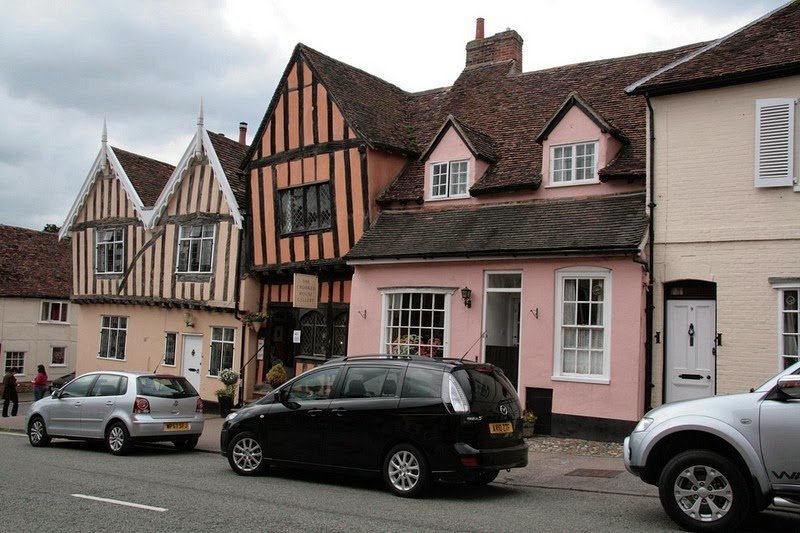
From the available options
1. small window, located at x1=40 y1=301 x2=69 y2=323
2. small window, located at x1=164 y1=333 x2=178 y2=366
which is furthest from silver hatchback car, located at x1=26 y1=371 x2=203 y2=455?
small window, located at x1=40 y1=301 x2=69 y2=323

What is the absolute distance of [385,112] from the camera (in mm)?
21094

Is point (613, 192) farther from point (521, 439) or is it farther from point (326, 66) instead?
point (326, 66)

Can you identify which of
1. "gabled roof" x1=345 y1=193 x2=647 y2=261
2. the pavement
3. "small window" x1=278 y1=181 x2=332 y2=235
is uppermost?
"small window" x1=278 y1=181 x2=332 y2=235

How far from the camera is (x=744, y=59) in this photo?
44.5 ft

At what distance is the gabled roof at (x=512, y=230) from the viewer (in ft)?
47.2

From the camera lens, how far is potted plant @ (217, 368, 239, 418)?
20591 millimetres

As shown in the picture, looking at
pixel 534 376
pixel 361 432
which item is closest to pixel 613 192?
pixel 534 376

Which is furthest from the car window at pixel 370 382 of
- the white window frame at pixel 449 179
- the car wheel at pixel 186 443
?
the white window frame at pixel 449 179

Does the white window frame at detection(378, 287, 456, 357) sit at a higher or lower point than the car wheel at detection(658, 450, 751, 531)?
higher

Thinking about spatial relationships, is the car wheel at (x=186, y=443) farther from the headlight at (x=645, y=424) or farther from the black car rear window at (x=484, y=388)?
the headlight at (x=645, y=424)

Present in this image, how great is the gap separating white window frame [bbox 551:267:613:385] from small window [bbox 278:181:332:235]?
22.6 ft

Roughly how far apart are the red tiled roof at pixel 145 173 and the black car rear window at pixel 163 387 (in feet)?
37.9

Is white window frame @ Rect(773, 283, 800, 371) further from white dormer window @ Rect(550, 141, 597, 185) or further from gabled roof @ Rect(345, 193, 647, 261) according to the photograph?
white dormer window @ Rect(550, 141, 597, 185)

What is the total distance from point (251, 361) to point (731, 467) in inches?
627
